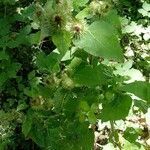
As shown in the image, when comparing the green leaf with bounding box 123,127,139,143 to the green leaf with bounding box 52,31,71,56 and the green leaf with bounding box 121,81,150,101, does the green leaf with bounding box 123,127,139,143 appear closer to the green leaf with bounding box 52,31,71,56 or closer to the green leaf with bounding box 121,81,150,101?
the green leaf with bounding box 121,81,150,101

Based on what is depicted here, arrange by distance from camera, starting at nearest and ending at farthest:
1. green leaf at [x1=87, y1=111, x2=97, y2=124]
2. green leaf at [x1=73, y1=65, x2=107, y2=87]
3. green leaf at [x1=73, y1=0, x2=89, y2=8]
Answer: green leaf at [x1=73, y1=65, x2=107, y2=87], green leaf at [x1=87, y1=111, x2=97, y2=124], green leaf at [x1=73, y1=0, x2=89, y2=8]

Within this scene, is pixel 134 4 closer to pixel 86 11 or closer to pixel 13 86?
pixel 13 86

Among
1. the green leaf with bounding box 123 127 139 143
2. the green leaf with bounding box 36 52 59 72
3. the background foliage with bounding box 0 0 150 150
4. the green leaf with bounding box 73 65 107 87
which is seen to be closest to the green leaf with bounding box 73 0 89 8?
the background foliage with bounding box 0 0 150 150

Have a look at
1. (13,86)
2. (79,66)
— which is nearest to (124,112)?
(79,66)

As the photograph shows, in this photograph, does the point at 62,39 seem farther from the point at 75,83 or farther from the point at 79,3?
the point at 79,3

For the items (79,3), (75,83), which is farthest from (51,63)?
(79,3)
